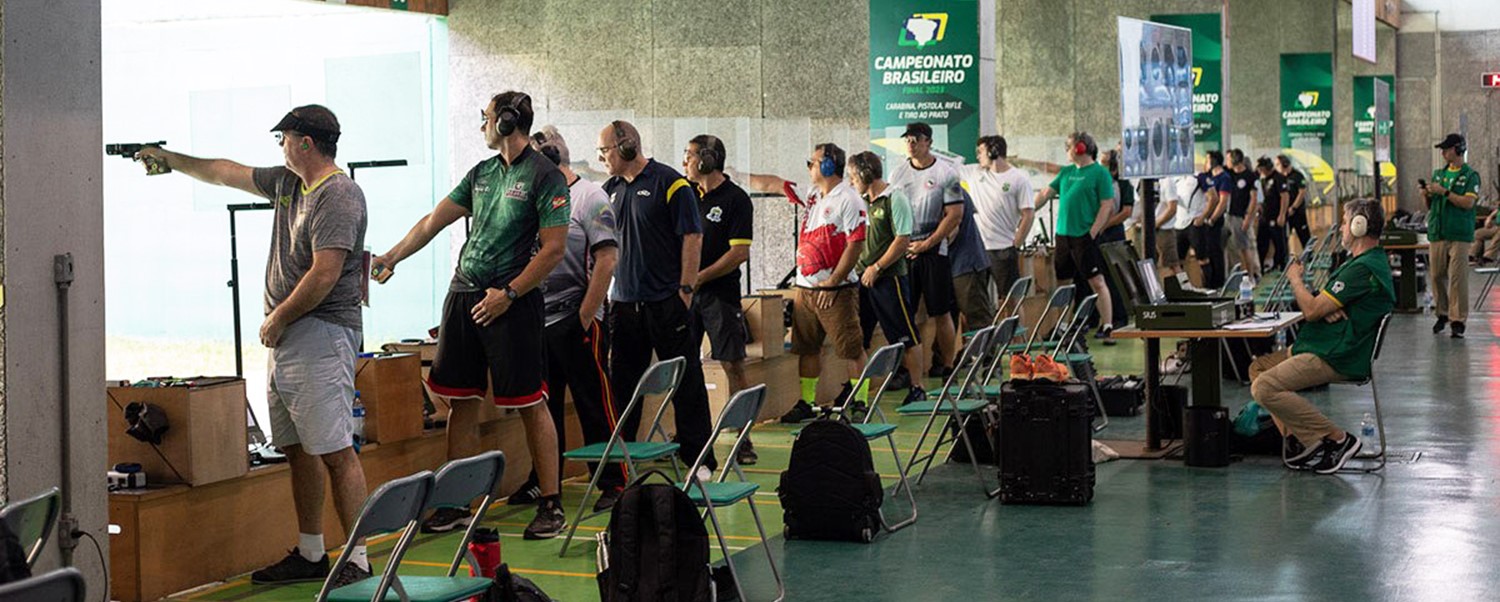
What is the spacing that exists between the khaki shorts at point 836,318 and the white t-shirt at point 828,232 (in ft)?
0.22

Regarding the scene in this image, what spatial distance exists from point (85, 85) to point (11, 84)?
28cm

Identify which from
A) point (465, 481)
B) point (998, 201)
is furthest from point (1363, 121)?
point (465, 481)

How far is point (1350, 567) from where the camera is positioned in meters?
6.14

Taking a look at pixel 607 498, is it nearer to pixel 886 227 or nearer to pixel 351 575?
pixel 351 575

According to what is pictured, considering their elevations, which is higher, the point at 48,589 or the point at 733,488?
the point at 48,589

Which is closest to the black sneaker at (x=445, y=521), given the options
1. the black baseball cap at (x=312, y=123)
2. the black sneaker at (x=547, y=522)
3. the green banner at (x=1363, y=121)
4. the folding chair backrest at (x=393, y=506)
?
the black sneaker at (x=547, y=522)

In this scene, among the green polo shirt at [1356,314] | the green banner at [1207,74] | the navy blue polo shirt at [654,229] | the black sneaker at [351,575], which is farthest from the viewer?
the green banner at [1207,74]

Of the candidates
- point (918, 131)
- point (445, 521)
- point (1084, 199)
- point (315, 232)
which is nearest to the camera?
point (315, 232)

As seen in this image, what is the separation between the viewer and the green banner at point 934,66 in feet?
39.1

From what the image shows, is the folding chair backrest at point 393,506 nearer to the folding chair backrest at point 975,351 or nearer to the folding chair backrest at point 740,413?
the folding chair backrest at point 740,413

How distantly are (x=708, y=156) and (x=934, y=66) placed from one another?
4.24m

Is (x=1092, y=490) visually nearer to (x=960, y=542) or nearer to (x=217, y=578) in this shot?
(x=960, y=542)

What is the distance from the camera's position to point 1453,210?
14281 millimetres

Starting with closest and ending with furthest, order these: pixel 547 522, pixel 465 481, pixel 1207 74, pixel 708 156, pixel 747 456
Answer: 1. pixel 465 481
2. pixel 547 522
3. pixel 708 156
4. pixel 747 456
5. pixel 1207 74
